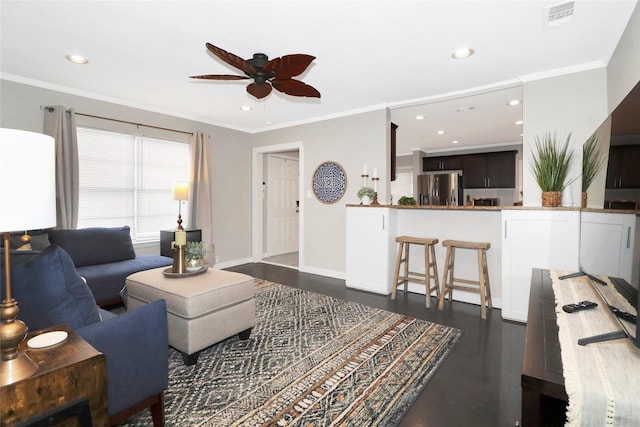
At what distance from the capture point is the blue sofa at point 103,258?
305 centimetres

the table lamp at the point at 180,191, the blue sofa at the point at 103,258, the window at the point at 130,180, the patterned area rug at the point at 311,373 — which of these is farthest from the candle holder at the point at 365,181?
the window at the point at 130,180

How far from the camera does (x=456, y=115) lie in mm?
4734

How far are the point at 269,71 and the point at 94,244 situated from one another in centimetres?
282

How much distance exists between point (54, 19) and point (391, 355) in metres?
3.53

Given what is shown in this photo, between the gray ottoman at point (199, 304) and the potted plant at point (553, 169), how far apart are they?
9.19 feet

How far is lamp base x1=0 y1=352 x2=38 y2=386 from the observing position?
2.89 feet

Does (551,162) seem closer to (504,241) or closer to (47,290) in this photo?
(504,241)

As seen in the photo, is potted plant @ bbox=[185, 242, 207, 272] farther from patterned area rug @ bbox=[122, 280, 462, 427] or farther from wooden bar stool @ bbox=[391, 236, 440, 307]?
wooden bar stool @ bbox=[391, 236, 440, 307]

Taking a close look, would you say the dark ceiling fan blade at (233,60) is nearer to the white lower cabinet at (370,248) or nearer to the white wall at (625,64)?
the white lower cabinet at (370,248)

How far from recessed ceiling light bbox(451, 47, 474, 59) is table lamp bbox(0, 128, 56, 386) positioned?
2891 millimetres

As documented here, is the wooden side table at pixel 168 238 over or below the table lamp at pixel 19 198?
below

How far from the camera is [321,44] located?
256 cm

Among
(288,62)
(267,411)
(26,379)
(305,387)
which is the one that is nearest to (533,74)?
(288,62)

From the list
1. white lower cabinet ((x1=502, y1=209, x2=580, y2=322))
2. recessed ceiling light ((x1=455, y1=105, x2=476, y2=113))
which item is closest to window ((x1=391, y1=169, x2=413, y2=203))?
recessed ceiling light ((x1=455, y1=105, x2=476, y2=113))
